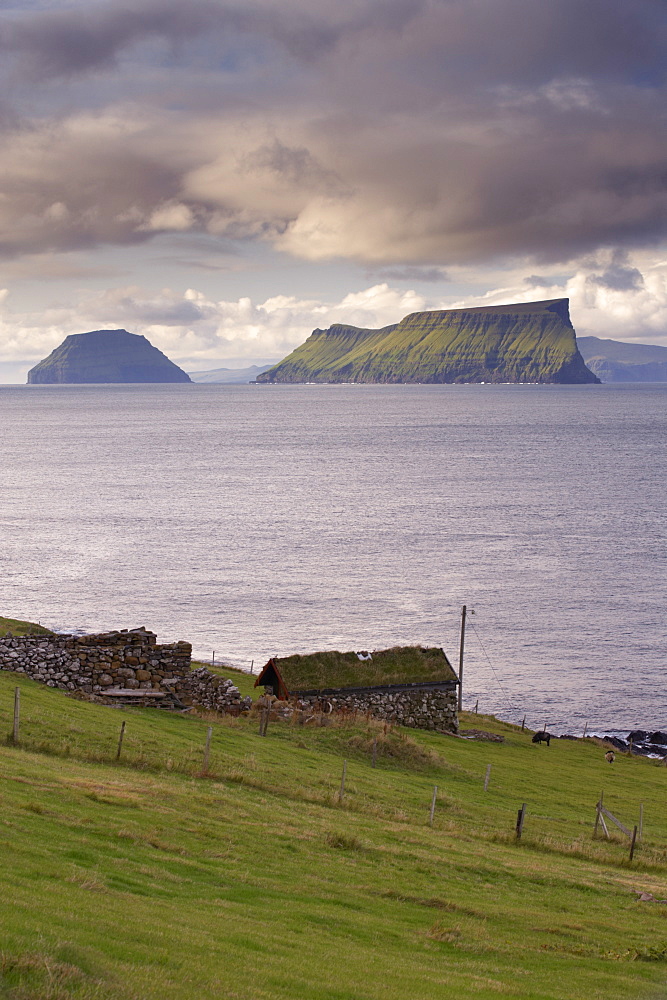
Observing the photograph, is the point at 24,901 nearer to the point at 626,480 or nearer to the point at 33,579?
the point at 33,579

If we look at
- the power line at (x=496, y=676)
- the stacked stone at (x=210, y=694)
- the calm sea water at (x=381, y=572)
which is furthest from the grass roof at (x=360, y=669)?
the power line at (x=496, y=676)

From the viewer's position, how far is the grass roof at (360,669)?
44.9 meters

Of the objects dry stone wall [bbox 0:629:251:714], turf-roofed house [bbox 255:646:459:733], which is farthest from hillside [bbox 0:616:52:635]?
turf-roofed house [bbox 255:646:459:733]

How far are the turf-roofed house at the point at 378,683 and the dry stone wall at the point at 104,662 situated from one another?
22.7 feet

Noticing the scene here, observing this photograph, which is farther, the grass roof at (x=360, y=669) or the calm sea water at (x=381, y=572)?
the calm sea water at (x=381, y=572)

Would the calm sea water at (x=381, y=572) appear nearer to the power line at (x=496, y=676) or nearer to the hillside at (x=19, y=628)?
the power line at (x=496, y=676)

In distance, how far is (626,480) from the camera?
171 m

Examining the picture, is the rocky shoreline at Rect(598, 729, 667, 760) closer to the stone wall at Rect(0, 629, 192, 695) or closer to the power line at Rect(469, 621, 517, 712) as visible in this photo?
the power line at Rect(469, 621, 517, 712)

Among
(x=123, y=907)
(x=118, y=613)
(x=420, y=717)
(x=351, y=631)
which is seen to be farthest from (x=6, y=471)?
(x=123, y=907)

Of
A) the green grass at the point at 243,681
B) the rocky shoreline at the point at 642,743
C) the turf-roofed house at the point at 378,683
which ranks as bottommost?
the rocky shoreline at the point at 642,743

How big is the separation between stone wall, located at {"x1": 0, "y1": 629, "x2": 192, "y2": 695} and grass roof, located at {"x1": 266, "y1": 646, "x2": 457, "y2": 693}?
8.34m

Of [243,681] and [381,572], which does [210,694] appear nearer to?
[243,681]

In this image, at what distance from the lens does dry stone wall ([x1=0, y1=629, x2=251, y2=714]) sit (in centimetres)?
3691

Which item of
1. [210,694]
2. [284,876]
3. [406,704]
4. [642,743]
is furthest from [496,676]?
[284,876]
